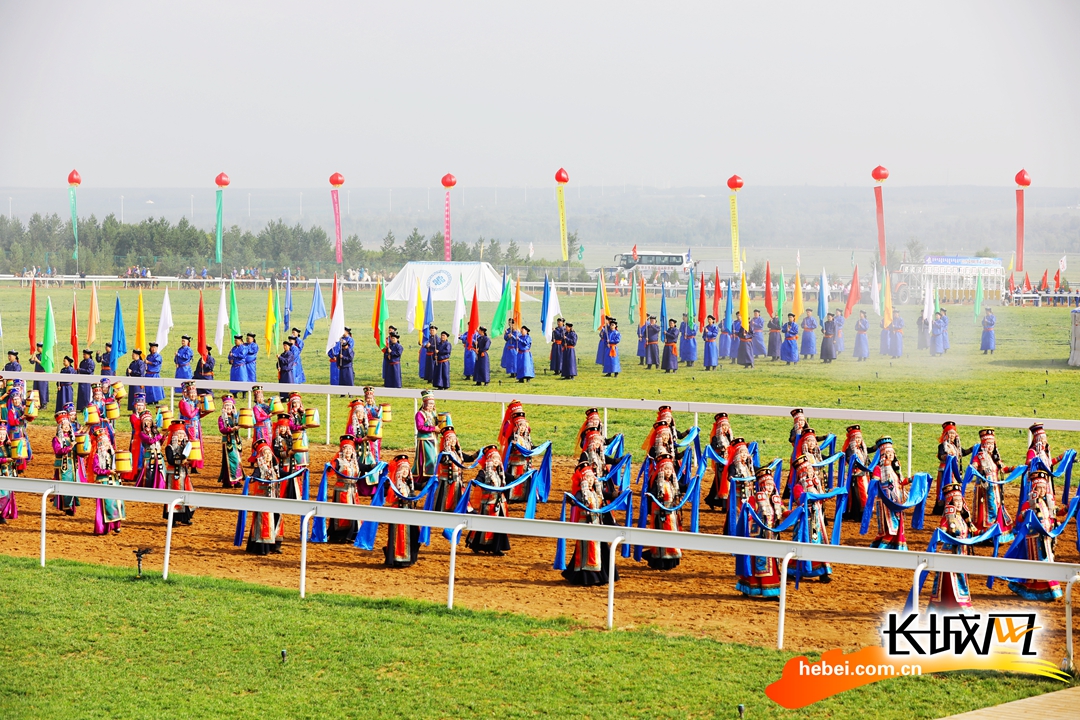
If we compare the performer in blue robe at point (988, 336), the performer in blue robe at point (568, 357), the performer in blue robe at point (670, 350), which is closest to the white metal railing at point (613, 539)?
the performer in blue robe at point (568, 357)

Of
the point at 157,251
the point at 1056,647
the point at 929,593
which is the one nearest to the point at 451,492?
the point at 929,593

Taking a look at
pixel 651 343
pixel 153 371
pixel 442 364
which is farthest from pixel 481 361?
pixel 153 371

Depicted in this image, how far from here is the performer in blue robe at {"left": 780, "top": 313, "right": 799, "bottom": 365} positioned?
103ft

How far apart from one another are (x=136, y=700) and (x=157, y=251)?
59686 millimetres

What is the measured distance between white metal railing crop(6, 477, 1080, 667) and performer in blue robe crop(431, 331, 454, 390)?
14.6m

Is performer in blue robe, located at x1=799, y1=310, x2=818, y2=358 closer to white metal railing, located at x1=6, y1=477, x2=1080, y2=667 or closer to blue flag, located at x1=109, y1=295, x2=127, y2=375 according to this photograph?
blue flag, located at x1=109, y1=295, x2=127, y2=375

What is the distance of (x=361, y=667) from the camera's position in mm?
8633

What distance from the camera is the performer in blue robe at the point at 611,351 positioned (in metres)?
28.5

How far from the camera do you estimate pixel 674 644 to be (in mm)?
9164

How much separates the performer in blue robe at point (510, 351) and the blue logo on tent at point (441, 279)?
1998 centimetres

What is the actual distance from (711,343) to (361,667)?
74.2 feet

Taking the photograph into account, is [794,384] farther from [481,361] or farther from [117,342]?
[117,342]

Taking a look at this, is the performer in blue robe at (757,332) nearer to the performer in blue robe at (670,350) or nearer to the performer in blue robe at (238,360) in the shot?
the performer in blue robe at (670,350)

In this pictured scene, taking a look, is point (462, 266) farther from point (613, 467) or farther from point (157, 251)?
point (613, 467)
